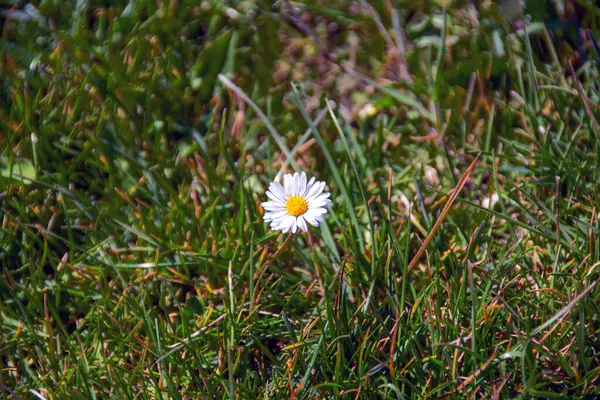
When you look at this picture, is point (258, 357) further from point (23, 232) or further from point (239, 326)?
point (23, 232)

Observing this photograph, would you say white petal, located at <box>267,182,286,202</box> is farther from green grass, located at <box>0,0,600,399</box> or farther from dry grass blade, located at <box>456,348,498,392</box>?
dry grass blade, located at <box>456,348,498,392</box>

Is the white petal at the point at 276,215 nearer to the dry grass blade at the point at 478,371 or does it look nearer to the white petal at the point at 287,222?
the white petal at the point at 287,222

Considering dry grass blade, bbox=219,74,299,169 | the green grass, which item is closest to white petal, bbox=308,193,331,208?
the green grass

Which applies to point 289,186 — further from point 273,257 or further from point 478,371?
point 478,371

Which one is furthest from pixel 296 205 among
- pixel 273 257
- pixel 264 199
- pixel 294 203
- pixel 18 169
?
pixel 18 169

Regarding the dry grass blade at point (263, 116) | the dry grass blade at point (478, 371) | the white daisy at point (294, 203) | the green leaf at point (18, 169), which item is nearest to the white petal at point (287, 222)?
the white daisy at point (294, 203)
